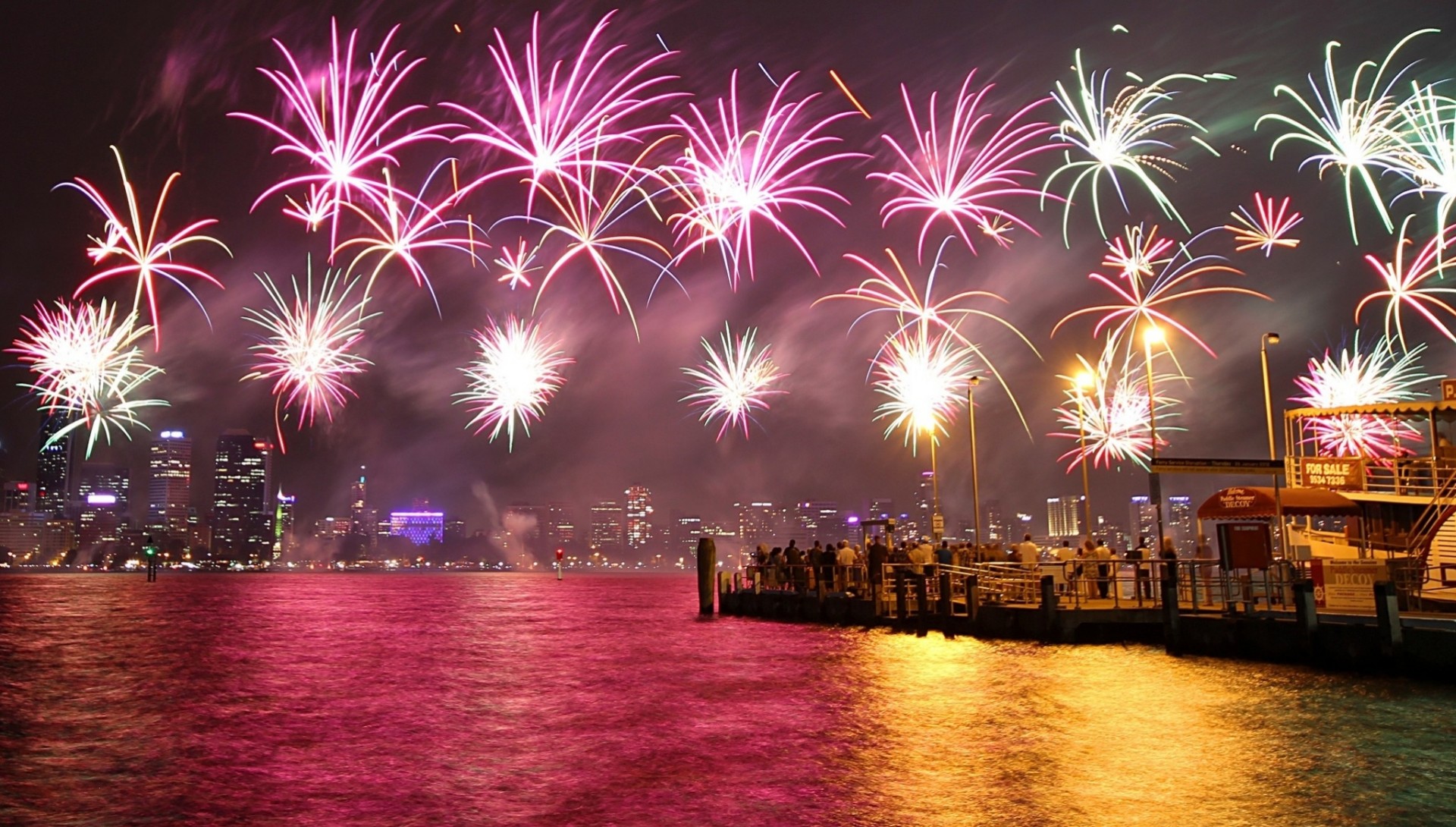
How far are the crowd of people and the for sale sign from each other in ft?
10.0

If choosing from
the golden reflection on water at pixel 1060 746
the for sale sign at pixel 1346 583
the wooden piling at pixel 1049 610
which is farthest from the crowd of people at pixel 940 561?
the golden reflection on water at pixel 1060 746

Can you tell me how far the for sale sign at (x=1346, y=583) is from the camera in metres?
21.8

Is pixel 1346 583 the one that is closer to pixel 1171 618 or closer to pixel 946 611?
pixel 1171 618

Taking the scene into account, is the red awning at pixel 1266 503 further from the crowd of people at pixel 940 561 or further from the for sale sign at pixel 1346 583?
the for sale sign at pixel 1346 583

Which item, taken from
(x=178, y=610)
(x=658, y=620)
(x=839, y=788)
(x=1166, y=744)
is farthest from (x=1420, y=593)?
(x=178, y=610)

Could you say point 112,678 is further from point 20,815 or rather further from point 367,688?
point 20,815

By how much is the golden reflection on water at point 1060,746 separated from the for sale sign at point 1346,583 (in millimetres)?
4882

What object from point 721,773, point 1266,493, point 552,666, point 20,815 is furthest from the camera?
point 1266,493

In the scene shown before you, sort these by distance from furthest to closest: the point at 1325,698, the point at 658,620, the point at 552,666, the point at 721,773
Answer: the point at 658,620, the point at 552,666, the point at 1325,698, the point at 721,773

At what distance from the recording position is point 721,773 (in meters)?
10.5

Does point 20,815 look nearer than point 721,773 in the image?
Yes

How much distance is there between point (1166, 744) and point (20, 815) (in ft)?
37.1

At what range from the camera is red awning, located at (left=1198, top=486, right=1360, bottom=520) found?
85.3 ft

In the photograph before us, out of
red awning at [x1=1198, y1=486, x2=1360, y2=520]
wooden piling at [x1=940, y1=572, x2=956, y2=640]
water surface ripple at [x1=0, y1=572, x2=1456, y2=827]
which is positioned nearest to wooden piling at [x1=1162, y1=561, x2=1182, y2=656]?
water surface ripple at [x1=0, y1=572, x2=1456, y2=827]
